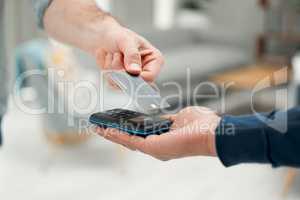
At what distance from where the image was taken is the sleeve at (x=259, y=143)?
0.67 metres

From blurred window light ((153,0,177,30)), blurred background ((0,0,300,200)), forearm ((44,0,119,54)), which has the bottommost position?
blurred background ((0,0,300,200))

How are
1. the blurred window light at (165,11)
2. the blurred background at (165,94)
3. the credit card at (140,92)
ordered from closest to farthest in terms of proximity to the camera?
the credit card at (140,92) → the blurred background at (165,94) → the blurred window light at (165,11)

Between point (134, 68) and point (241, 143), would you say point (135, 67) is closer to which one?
point (134, 68)

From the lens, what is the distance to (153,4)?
8.07ft

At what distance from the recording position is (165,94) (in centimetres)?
80

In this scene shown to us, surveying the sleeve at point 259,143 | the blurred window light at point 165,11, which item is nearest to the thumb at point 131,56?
the sleeve at point 259,143

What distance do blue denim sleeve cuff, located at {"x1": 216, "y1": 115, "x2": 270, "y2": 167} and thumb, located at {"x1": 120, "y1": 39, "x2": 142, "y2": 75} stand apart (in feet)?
0.48

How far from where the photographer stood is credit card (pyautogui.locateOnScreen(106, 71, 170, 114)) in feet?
2.01

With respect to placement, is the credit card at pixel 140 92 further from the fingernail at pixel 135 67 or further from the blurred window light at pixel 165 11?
the blurred window light at pixel 165 11

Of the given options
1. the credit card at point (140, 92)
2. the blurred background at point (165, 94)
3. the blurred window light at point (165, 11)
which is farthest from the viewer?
the blurred window light at point (165, 11)

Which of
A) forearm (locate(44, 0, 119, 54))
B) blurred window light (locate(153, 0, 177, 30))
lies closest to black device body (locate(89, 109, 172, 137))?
forearm (locate(44, 0, 119, 54))

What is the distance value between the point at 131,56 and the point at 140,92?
7 cm

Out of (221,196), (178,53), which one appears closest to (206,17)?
(178,53)

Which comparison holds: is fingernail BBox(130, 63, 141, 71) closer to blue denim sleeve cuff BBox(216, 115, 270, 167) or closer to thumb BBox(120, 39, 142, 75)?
thumb BBox(120, 39, 142, 75)
